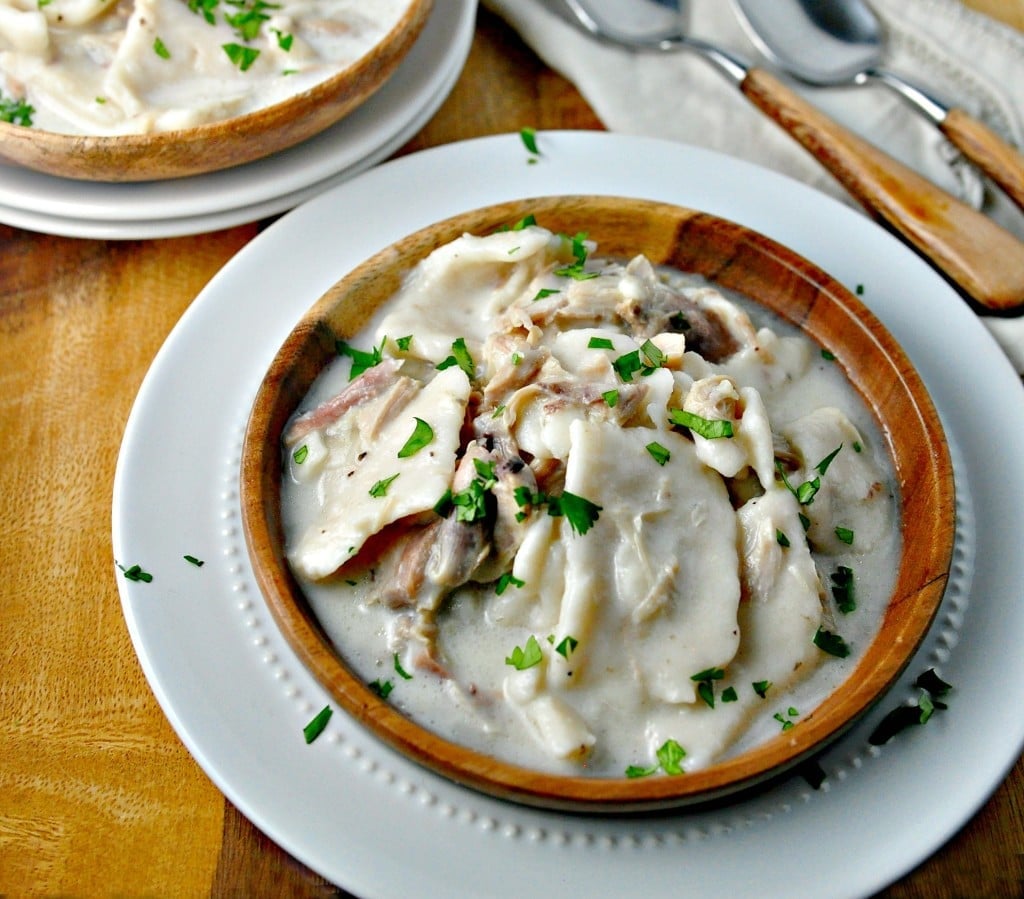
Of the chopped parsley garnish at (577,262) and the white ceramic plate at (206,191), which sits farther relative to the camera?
the white ceramic plate at (206,191)

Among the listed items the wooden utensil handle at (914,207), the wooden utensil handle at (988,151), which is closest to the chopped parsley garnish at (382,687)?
the wooden utensil handle at (914,207)

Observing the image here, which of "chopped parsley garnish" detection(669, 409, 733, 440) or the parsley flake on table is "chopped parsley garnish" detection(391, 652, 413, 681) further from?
the parsley flake on table

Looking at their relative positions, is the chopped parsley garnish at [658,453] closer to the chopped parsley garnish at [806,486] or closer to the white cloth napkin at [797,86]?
the chopped parsley garnish at [806,486]

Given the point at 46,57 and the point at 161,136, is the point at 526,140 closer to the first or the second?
the point at 161,136

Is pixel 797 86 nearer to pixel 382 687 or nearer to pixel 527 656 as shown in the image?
pixel 527 656

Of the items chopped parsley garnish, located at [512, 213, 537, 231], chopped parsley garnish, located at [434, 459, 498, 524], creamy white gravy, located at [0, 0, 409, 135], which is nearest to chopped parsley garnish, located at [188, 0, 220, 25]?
creamy white gravy, located at [0, 0, 409, 135]

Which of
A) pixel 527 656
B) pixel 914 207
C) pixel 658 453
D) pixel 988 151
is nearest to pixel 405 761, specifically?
pixel 527 656
